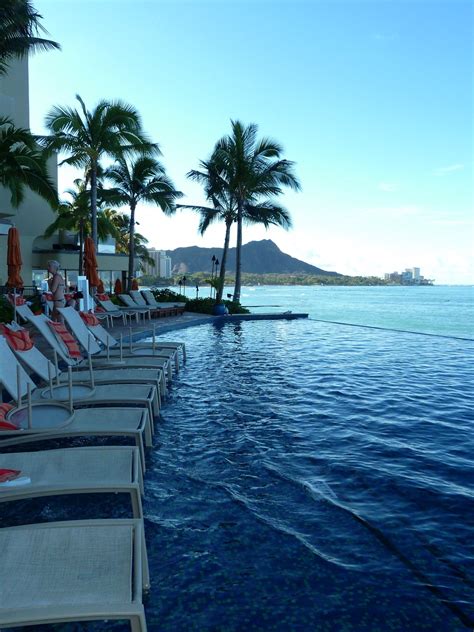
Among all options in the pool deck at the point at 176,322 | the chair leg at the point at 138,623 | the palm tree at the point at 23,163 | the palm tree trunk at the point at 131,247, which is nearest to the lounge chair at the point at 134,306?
the pool deck at the point at 176,322

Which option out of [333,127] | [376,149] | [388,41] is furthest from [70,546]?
[376,149]

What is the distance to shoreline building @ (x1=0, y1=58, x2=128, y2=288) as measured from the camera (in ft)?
73.9

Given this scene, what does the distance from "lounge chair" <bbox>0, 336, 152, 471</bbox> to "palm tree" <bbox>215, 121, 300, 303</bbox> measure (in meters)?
18.3

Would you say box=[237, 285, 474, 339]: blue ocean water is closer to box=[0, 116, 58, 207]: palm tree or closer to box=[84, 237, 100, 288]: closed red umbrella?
box=[84, 237, 100, 288]: closed red umbrella

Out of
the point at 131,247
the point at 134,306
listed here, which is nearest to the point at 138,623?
the point at 134,306

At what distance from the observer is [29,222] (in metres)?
26.4

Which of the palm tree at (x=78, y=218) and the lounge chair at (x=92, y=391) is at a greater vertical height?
the palm tree at (x=78, y=218)

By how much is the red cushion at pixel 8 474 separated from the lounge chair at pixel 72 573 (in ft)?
2.33

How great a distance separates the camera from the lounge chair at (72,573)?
186 centimetres

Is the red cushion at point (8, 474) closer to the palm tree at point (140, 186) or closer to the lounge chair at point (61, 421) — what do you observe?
the lounge chair at point (61, 421)

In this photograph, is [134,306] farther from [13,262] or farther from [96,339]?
[96,339]

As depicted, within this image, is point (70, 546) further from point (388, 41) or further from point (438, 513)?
point (388, 41)

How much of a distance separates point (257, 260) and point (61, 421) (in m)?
145

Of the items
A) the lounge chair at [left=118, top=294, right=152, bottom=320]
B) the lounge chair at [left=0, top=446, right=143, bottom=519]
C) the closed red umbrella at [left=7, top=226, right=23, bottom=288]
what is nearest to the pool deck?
the lounge chair at [left=118, top=294, right=152, bottom=320]
